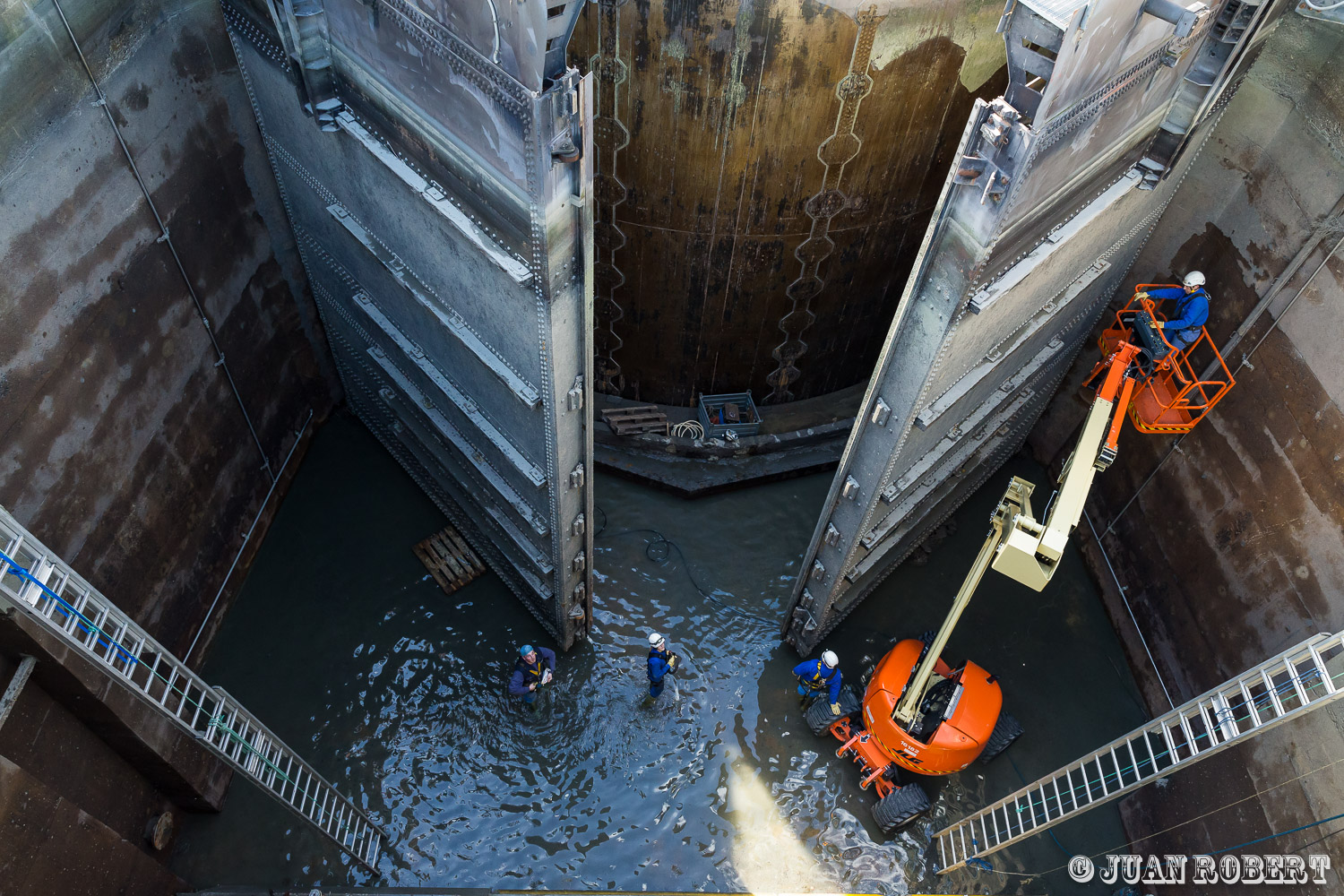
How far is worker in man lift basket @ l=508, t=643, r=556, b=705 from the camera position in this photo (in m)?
10.3

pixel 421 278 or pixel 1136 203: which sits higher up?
pixel 1136 203

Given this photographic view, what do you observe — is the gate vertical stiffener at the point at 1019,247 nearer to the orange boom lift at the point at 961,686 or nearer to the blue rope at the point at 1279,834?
the orange boom lift at the point at 961,686

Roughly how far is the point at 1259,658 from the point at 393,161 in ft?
33.9

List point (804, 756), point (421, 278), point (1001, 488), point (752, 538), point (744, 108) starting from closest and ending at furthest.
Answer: point (421, 278), point (744, 108), point (804, 756), point (752, 538), point (1001, 488)

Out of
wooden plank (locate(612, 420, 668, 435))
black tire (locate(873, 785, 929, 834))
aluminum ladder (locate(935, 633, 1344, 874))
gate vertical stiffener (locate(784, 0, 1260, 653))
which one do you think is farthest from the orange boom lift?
wooden plank (locate(612, 420, 668, 435))

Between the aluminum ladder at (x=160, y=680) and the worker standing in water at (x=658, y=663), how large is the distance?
3.38 metres

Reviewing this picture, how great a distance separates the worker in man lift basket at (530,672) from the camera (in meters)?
10.3

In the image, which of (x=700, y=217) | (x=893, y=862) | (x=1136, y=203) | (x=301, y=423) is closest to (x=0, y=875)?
(x=301, y=423)

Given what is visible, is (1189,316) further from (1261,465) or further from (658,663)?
(658,663)

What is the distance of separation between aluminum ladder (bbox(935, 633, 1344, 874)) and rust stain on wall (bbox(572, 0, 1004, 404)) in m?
6.35

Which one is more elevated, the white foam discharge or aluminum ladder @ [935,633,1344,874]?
aluminum ladder @ [935,633,1344,874]

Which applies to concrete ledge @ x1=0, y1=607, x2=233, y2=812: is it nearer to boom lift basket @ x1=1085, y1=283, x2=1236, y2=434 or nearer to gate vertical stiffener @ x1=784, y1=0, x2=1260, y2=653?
gate vertical stiffener @ x1=784, y1=0, x2=1260, y2=653

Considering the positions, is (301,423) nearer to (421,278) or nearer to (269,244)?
(269,244)

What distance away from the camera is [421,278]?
9.12 meters
